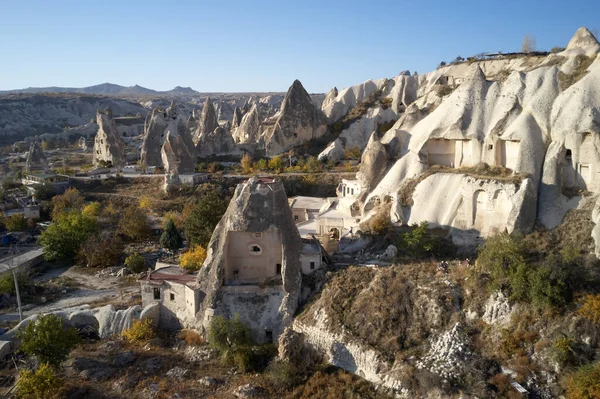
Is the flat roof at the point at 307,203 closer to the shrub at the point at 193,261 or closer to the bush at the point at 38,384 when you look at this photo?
the shrub at the point at 193,261

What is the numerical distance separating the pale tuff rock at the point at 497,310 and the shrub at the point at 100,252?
22235 mm

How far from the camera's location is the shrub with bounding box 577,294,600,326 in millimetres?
16516

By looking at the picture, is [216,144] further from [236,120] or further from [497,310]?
[497,310]

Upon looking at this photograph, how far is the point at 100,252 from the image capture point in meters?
30.4

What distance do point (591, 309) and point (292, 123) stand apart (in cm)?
3828

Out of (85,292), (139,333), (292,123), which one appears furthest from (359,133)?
(139,333)

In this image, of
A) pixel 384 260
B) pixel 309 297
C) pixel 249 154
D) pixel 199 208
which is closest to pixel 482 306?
pixel 384 260

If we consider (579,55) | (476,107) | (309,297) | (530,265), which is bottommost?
(309,297)

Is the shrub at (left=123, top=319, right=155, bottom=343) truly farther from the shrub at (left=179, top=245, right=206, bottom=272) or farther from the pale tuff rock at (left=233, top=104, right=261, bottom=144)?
the pale tuff rock at (left=233, top=104, right=261, bottom=144)

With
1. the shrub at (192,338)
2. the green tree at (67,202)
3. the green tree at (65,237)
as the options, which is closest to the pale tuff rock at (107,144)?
the green tree at (67,202)

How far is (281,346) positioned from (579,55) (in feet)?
69.6

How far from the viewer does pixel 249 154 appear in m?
54.1

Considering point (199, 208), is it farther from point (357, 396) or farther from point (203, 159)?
point (203, 159)

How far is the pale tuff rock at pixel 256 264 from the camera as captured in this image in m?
21.1
